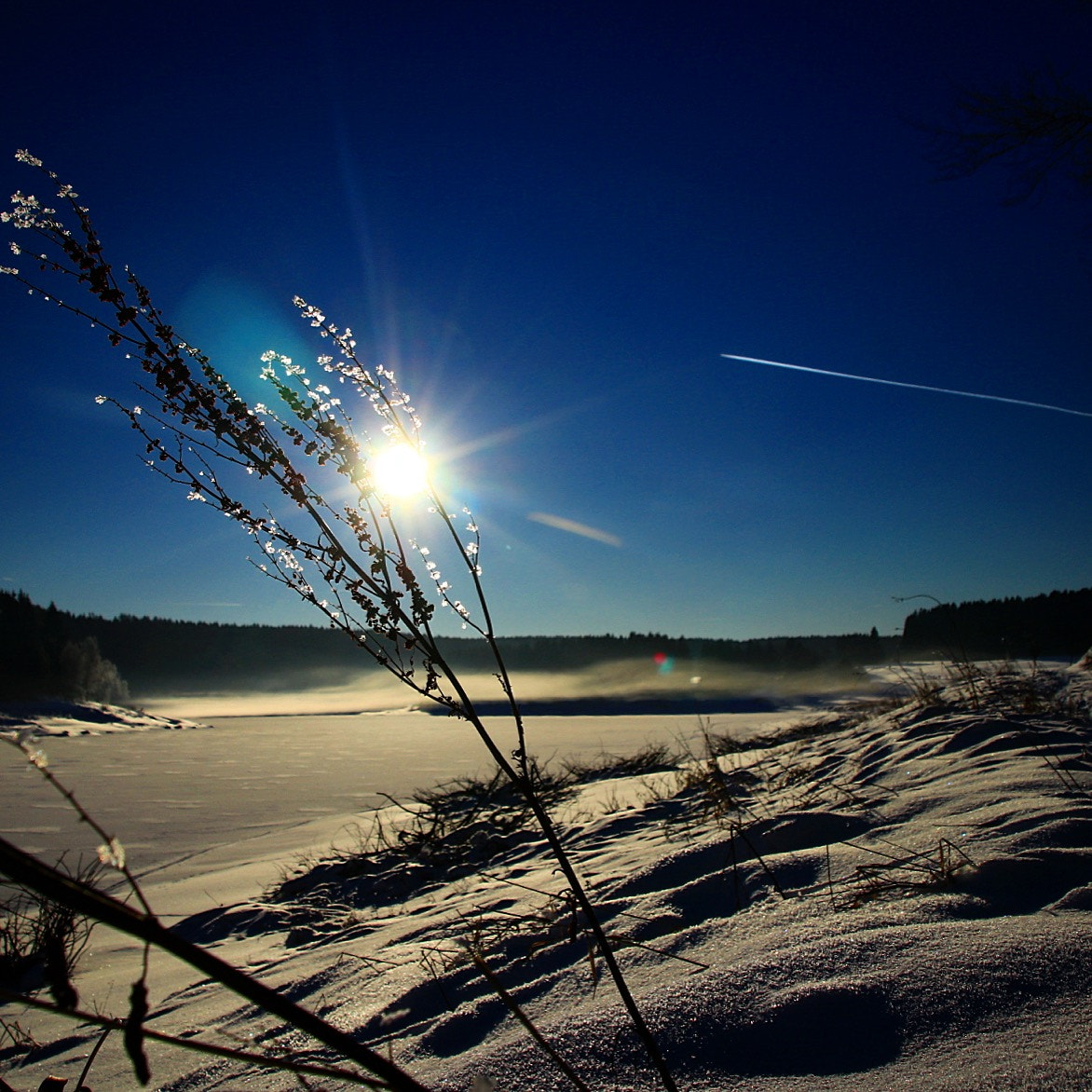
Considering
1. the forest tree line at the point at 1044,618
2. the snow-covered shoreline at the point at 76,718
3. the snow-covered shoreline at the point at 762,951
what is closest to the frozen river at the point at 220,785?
the snow-covered shoreline at the point at 762,951

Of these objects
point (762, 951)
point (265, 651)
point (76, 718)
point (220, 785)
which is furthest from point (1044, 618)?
point (265, 651)

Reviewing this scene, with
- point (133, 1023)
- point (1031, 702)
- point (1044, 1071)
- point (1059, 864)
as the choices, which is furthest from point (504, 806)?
point (133, 1023)

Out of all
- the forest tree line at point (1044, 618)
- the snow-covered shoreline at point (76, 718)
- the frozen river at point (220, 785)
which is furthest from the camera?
the forest tree line at point (1044, 618)

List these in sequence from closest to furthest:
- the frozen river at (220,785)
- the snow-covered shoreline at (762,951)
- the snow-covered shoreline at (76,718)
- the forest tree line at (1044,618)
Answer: the snow-covered shoreline at (762,951) → the frozen river at (220,785) → the snow-covered shoreline at (76,718) → the forest tree line at (1044,618)

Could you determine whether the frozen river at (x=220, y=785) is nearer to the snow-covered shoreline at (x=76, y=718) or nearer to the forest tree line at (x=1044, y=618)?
the snow-covered shoreline at (x=76, y=718)

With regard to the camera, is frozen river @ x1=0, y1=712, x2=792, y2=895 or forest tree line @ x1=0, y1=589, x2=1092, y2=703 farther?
forest tree line @ x1=0, y1=589, x2=1092, y2=703

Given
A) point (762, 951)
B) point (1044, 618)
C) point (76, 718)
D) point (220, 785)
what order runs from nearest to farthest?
point (762, 951), point (220, 785), point (76, 718), point (1044, 618)

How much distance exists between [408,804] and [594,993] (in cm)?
A: 520

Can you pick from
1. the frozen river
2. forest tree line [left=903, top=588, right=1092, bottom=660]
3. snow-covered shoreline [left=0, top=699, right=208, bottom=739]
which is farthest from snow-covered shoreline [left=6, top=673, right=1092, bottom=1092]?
snow-covered shoreline [left=0, top=699, right=208, bottom=739]

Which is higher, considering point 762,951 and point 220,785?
point 762,951

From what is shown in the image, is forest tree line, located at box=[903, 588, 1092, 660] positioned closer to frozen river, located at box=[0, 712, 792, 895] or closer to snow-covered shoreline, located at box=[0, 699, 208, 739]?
frozen river, located at box=[0, 712, 792, 895]

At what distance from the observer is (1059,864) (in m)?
1.75

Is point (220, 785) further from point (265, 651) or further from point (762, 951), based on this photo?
point (265, 651)

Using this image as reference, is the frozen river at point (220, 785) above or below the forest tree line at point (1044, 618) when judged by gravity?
below
